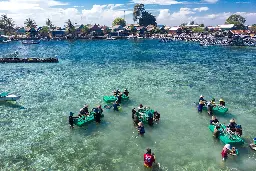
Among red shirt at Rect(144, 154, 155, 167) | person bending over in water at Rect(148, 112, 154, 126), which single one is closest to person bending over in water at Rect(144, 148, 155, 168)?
red shirt at Rect(144, 154, 155, 167)

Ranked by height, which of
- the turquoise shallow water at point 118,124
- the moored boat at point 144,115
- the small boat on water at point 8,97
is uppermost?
the small boat on water at point 8,97

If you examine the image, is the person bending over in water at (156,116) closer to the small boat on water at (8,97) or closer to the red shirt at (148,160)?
the red shirt at (148,160)

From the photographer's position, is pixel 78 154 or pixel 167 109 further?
pixel 167 109

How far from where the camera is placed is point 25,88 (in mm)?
47188

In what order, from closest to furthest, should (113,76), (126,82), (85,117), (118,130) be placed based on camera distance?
(118,130), (85,117), (126,82), (113,76)

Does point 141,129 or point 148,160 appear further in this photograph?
point 141,129

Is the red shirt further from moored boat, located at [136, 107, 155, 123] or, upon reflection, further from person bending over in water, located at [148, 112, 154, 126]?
moored boat, located at [136, 107, 155, 123]

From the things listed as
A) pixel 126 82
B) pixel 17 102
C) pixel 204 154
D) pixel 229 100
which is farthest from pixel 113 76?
pixel 204 154

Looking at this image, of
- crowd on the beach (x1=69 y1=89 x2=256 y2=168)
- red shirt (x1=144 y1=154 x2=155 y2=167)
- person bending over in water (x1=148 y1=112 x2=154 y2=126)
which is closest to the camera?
red shirt (x1=144 y1=154 x2=155 y2=167)

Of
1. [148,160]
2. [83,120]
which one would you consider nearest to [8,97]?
[83,120]

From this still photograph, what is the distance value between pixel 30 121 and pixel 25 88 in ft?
58.1

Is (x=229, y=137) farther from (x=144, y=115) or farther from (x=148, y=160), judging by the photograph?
(x=144, y=115)

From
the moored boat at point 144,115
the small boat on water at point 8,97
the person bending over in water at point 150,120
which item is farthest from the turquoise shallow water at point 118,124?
the moored boat at point 144,115

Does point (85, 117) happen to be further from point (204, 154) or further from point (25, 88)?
point (25, 88)
